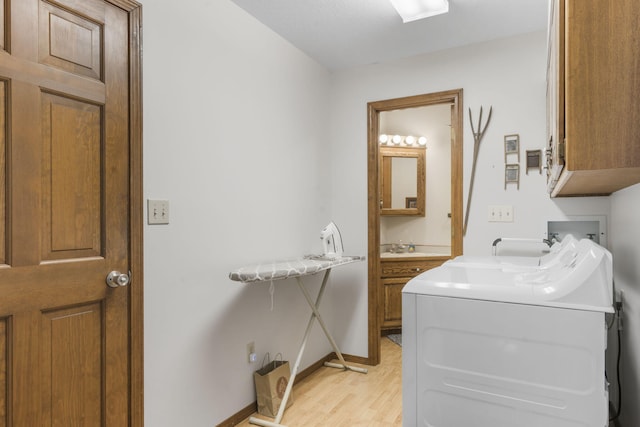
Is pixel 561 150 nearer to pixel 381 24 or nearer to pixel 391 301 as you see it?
pixel 381 24

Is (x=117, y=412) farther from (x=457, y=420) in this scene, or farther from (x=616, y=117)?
(x=616, y=117)

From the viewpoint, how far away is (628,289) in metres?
1.62

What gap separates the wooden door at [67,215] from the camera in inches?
50.6

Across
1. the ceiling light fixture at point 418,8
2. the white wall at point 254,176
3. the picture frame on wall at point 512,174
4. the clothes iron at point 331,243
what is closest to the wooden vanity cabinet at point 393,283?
the white wall at point 254,176

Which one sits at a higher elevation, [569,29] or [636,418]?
[569,29]

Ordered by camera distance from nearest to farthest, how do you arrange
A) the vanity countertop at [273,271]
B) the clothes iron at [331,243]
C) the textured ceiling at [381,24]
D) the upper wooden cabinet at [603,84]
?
the upper wooden cabinet at [603,84] < the vanity countertop at [273,271] < the textured ceiling at [381,24] < the clothes iron at [331,243]

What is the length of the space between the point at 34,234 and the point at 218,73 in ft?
4.04

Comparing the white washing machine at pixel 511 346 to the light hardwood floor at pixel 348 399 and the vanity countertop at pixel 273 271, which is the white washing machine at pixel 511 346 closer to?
the vanity countertop at pixel 273 271

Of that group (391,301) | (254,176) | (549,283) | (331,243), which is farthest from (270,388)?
(391,301)

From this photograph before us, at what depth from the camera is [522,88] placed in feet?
8.58

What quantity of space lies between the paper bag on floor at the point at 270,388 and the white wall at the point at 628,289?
1.72 metres

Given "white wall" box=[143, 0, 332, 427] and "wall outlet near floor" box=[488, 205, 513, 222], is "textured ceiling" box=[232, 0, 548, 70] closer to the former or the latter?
"white wall" box=[143, 0, 332, 427]

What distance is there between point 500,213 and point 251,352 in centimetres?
185

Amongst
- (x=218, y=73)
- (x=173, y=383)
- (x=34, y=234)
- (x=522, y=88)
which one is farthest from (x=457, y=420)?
(x=522, y=88)
